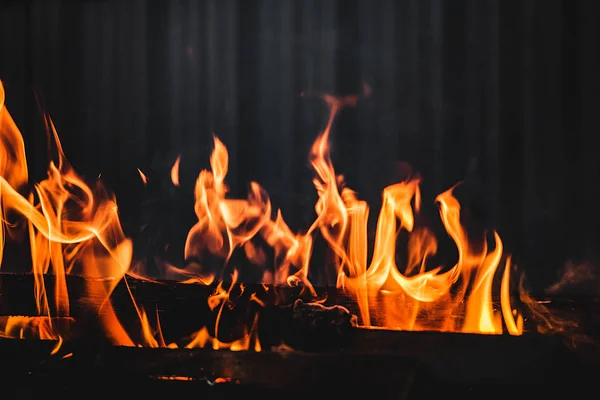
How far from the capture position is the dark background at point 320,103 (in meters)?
2.63

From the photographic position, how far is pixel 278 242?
284 centimetres

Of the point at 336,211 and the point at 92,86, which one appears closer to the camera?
the point at 336,211

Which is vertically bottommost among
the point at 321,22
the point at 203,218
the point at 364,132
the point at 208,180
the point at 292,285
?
the point at 292,285

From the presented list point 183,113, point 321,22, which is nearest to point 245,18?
point 321,22

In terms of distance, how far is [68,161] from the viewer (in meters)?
3.02

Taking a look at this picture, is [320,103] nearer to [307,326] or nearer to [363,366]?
[307,326]

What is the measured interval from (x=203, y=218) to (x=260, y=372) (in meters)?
1.32

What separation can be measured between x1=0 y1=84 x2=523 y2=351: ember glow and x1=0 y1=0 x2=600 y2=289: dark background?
0.07 m

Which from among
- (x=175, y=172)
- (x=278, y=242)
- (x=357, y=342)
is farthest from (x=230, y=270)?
(x=357, y=342)

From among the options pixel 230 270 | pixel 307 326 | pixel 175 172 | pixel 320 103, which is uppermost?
pixel 320 103

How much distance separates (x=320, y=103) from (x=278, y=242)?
0.71 meters

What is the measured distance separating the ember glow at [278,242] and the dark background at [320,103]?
7 cm

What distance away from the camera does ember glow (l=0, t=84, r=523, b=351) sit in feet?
8.54

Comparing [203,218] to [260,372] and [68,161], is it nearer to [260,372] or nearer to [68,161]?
[68,161]
